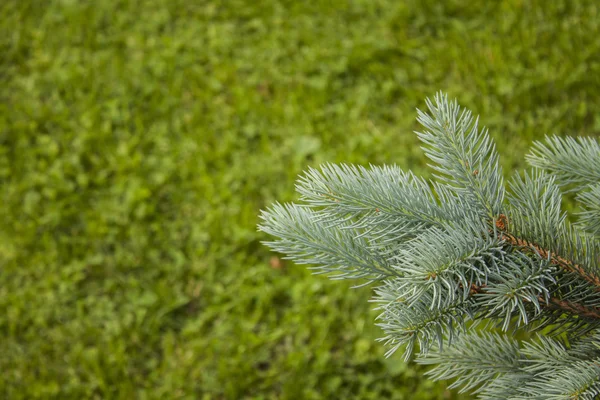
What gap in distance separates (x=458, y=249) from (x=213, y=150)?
8.94 feet

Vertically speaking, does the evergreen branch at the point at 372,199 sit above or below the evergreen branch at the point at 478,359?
above

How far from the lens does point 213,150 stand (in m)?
3.40

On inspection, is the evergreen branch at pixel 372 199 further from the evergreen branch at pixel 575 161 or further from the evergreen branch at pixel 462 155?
the evergreen branch at pixel 575 161

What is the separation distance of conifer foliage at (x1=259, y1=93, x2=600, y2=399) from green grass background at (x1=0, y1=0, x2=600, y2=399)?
1.65m

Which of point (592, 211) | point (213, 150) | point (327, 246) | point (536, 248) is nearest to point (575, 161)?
point (592, 211)

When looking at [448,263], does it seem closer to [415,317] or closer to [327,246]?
[415,317]

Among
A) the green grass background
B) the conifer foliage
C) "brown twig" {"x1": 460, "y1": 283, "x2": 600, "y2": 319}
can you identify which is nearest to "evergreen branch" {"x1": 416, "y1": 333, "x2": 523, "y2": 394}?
the conifer foliage

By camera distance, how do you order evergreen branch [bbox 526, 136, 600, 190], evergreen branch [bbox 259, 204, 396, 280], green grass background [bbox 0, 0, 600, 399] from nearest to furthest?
evergreen branch [bbox 259, 204, 396, 280]
evergreen branch [bbox 526, 136, 600, 190]
green grass background [bbox 0, 0, 600, 399]

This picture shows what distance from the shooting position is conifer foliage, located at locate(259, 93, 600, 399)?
32.3 inches

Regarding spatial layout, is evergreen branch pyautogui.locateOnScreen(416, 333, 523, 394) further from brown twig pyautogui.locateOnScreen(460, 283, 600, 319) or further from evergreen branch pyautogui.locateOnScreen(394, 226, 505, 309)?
evergreen branch pyautogui.locateOnScreen(394, 226, 505, 309)

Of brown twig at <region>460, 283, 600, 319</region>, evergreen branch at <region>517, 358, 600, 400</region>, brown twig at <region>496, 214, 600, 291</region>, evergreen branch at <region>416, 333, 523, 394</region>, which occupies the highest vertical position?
brown twig at <region>496, 214, 600, 291</region>

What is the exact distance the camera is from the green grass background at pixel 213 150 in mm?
2650

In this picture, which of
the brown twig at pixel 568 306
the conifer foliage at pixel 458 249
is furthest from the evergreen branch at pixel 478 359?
the brown twig at pixel 568 306

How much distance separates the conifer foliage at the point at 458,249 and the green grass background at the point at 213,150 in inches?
65.1
